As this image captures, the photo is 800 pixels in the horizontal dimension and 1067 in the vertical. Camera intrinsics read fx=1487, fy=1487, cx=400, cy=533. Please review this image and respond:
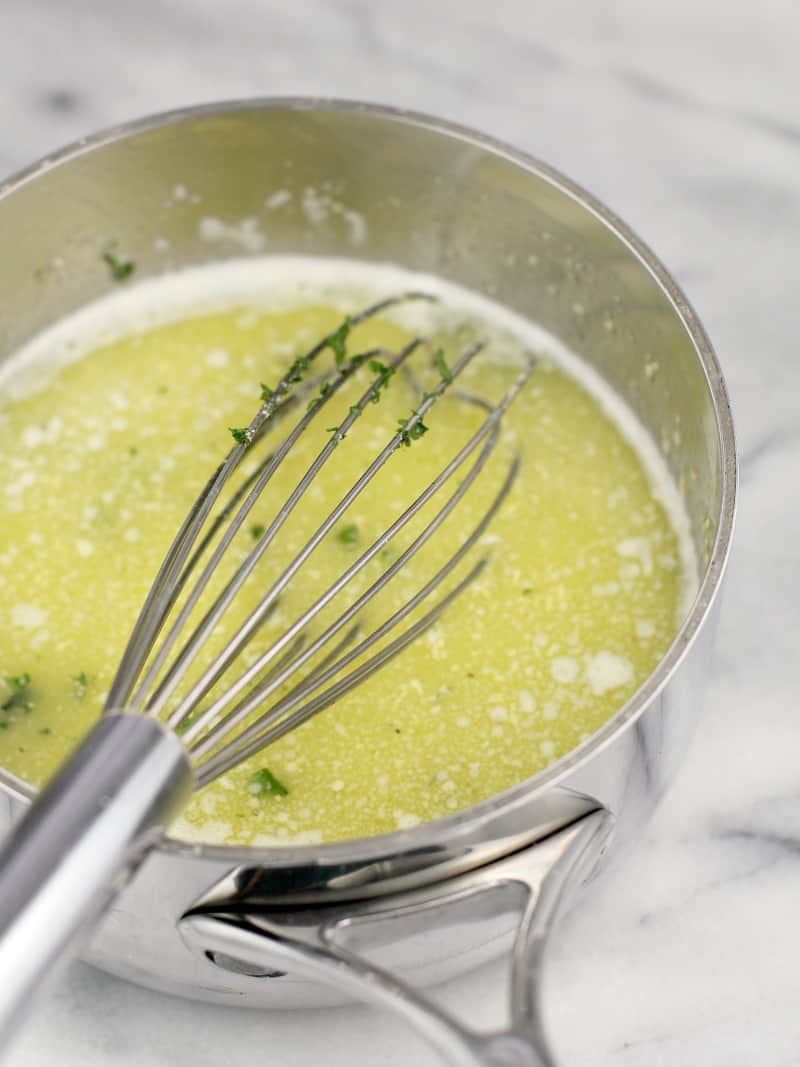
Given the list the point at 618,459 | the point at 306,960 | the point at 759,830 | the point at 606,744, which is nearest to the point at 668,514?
the point at 618,459

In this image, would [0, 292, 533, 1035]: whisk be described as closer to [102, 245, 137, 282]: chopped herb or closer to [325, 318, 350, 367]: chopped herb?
[325, 318, 350, 367]: chopped herb

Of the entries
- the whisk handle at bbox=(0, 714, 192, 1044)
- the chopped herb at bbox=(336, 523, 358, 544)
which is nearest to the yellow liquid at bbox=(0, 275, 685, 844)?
the chopped herb at bbox=(336, 523, 358, 544)

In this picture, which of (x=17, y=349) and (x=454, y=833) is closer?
(x=454, y=833)

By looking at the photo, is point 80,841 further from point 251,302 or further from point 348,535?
point 251,302

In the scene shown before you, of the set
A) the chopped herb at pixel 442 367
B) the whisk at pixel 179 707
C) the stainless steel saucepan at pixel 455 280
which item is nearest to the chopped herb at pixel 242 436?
the whisk at pixel 179 707

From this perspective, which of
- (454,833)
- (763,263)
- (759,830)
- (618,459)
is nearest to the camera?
(454,833)

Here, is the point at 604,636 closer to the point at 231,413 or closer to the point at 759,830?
the point at 759,830
